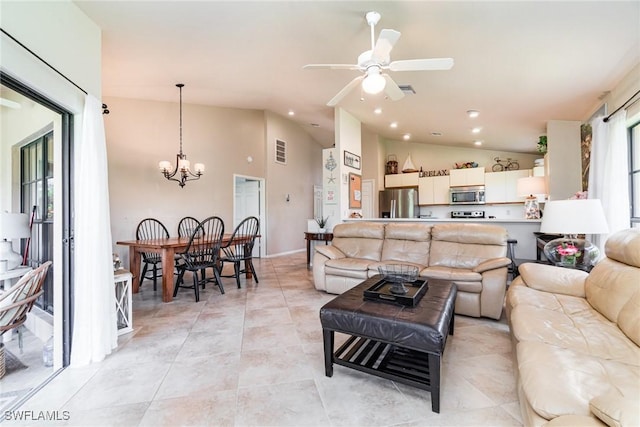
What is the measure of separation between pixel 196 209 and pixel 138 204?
0.99 meters

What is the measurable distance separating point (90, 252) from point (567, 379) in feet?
9.35

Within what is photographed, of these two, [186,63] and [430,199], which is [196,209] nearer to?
[186,63]

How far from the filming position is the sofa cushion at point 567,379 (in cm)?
106

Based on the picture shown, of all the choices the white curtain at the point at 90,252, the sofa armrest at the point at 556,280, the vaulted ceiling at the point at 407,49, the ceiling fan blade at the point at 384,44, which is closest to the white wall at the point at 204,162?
the vaulted ceiling at the point at 407,49

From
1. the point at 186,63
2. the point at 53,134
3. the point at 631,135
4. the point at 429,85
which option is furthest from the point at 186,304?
the point at 631,135

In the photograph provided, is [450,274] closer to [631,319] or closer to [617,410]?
[631,319]

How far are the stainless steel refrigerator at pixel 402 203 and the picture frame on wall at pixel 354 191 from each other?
1229 mm

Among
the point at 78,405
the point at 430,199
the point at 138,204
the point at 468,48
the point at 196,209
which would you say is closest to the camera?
the point at 78,405

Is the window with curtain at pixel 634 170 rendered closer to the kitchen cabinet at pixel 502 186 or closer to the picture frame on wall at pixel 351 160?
the kitchen cabinet at pixel 502 186

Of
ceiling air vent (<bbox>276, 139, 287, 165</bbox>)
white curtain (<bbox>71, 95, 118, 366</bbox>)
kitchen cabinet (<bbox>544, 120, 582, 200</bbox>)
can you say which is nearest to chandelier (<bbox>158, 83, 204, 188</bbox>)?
ceiling air vent (<bbox>276, 139, 287, 165</bbox>)

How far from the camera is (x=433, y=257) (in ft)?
11.7

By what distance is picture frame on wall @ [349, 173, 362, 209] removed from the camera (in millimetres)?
5848

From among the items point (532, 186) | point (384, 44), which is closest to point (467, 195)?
point (532, 186)

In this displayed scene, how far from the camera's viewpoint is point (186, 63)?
3.62 m
